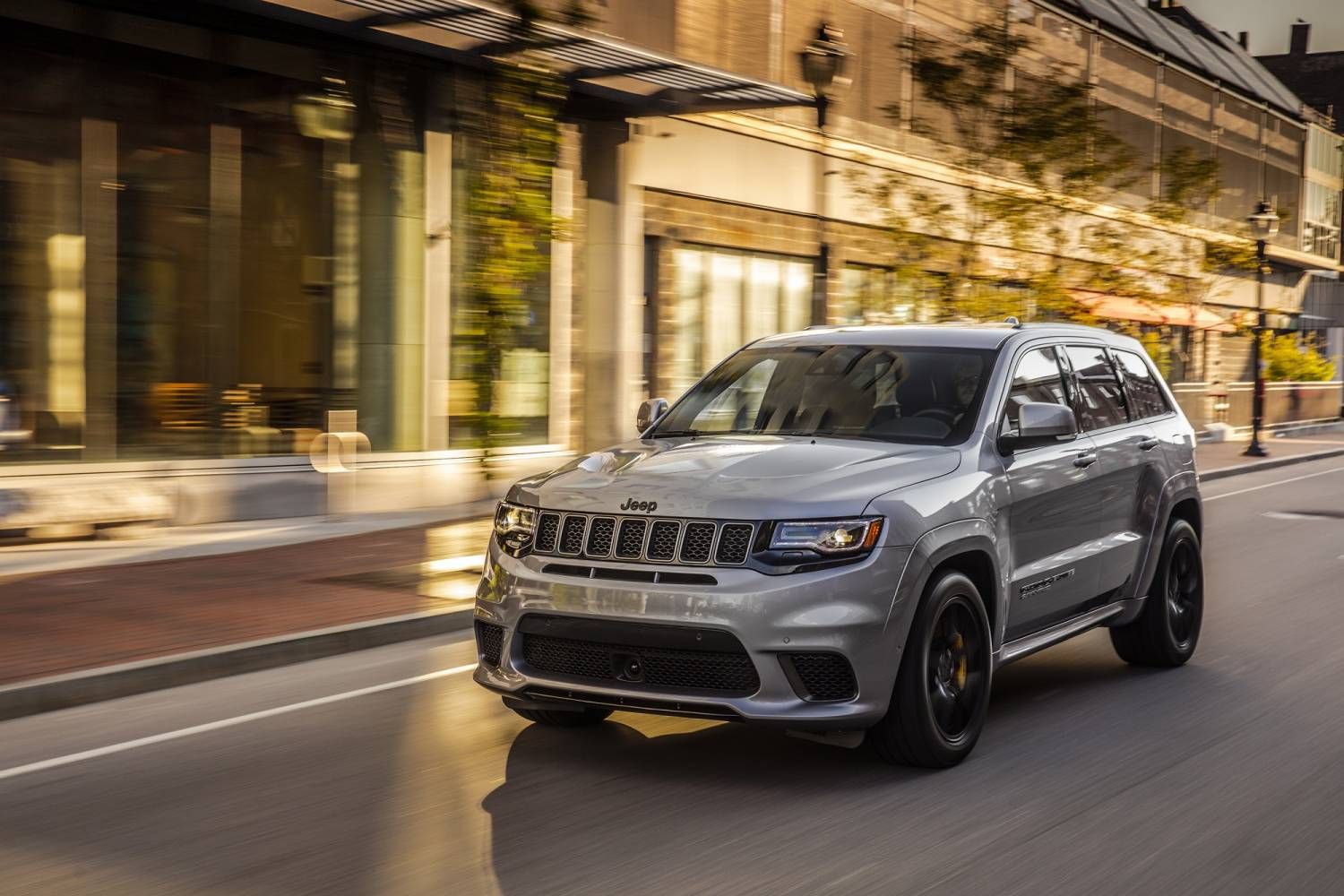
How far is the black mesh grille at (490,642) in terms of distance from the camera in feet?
20.7

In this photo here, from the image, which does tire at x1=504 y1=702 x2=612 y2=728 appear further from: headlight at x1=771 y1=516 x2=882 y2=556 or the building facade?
the building facade

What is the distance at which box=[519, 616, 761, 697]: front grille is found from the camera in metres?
5.78

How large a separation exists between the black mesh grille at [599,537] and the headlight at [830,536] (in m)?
0.62

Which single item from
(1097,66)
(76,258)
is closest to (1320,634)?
(76,258)

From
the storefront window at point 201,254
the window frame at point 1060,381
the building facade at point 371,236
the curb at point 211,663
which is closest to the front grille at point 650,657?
the window frame at point 1060,381

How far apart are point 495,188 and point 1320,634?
6.82 meters

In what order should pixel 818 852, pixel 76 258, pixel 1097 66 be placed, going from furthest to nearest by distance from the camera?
pixel 1097 66
pixel 76 258
pixel 818 852

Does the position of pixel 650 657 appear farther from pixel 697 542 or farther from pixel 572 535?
pixel 572 535

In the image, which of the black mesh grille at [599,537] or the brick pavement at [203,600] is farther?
the brick pavement at [203,600]

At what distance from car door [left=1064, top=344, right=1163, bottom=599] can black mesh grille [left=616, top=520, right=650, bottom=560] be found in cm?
278

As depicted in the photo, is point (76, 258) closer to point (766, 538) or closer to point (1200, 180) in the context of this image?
point (766, 538)

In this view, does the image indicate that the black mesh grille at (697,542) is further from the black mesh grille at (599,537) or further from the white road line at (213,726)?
the white road line at (213,726)

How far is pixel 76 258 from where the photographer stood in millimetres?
15391

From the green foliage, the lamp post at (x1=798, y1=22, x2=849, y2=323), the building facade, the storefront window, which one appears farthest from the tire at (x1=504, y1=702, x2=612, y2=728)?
the green foliage
